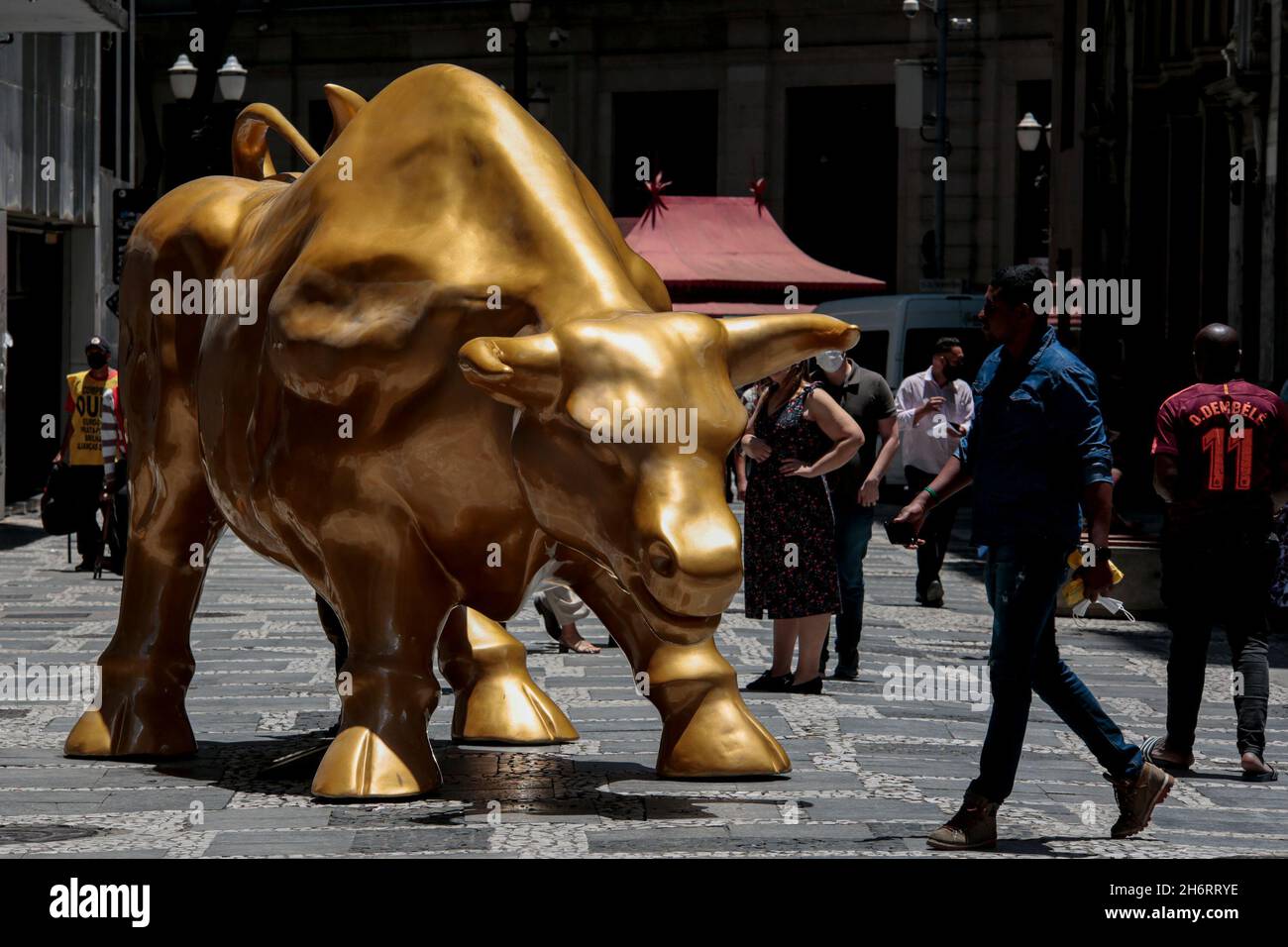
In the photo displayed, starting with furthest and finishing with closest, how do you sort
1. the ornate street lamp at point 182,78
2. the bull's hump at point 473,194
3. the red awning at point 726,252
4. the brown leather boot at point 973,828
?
the red awning at point 726,252
the ornate street lamp at point 182,78
the bull's hump at point 473,194
the brown leather boot at point 973,828

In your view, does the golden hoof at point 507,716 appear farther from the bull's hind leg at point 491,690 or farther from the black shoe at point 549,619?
the black shoe at point 549,619

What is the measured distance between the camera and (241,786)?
772cm

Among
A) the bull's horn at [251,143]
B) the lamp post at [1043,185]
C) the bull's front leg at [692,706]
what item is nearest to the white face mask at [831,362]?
the bull's horn at [251,143]

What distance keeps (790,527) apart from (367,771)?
3702 mm

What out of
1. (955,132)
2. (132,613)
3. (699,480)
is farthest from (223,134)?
(699,480)

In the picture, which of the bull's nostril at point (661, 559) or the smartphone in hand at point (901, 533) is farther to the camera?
the smartphone in hand at point (901, 533)

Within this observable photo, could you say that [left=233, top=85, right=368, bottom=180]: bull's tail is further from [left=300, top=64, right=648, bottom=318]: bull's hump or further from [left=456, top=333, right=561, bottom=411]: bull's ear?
[left=456, top=333, right=561, bottom=411]: bull's ear

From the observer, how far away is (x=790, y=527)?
10.5m

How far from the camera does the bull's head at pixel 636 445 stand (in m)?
6.46

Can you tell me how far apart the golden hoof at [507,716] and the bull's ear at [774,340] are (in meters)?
2.11

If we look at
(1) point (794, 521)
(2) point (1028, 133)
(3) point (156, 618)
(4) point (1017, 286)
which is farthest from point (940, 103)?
(4) point (1017, 286)

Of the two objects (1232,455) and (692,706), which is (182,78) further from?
(692,706)

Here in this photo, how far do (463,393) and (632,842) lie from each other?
1.53 meters
